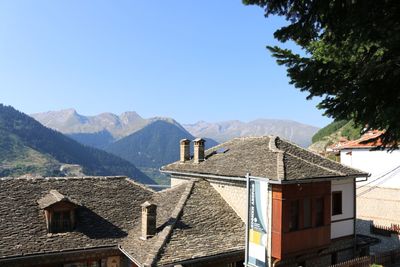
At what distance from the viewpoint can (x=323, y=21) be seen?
6621mm

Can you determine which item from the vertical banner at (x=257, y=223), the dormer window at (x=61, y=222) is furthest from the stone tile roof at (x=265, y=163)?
the dormer window at (x=61, y=222)

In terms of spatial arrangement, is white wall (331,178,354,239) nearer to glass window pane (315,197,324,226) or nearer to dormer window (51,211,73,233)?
glass window pane (315,197,324,226)

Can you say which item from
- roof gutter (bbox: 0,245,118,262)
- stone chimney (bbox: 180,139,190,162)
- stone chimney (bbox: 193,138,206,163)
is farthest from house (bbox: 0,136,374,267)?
stone chimney (bbox: 180,139,190,162)

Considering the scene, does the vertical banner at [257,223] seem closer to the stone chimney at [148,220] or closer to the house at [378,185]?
the stone chimney at [148,220]

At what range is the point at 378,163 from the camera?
3512cm

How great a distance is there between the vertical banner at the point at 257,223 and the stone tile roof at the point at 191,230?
0.61 metres

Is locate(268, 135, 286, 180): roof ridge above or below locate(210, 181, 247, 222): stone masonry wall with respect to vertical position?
above

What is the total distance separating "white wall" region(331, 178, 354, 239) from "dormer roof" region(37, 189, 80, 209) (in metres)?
13.1

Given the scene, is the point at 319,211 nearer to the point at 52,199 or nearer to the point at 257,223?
the point at 257,223

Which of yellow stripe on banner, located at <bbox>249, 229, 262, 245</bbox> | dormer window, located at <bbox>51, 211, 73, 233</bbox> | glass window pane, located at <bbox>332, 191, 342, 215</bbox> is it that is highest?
glass window pane, located at <bbox>332, 191, 342, 215</bbox>

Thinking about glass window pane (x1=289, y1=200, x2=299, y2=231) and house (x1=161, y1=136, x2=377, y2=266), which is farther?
glass window pane (x1=289, y1=200, x2=299, y2=231)

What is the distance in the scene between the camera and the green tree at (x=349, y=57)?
606 cm

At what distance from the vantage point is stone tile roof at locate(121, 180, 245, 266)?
49.9ft

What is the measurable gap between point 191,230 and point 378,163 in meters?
25.2
